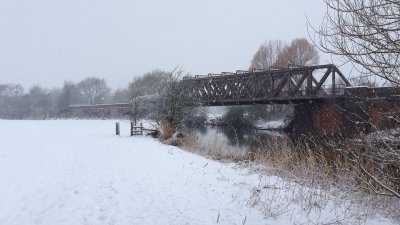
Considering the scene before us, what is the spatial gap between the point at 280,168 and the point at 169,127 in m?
15.3

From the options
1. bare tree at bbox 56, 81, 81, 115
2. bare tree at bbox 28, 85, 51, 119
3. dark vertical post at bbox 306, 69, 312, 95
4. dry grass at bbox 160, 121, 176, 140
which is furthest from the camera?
bare tree at bbox 28, 85, 51, 119

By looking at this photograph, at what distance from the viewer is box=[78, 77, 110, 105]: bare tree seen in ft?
422

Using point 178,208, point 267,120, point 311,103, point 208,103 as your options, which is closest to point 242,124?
point 267,120

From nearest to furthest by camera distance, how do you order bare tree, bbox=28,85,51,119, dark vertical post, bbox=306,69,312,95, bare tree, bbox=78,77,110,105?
dark vertical post, bbox=306,69,312,95
bare tree, bbox=28,85,51,119
bare tree, bbox=78,77,110,105

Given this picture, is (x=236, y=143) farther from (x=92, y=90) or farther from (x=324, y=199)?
(x=92, y=90)

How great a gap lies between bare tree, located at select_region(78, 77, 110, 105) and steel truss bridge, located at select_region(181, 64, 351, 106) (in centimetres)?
8437

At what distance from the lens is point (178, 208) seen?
24.0 ft

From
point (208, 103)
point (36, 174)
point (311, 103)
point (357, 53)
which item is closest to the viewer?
point (357, 53)

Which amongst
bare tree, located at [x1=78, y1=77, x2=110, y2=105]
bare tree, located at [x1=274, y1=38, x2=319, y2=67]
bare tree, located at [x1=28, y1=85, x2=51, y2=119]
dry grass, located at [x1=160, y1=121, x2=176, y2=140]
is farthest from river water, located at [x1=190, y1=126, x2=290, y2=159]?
bare tree, located at [x1=78, y1=77, x2=110, y2=105]

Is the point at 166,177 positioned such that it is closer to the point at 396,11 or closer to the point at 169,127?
the point at 396,11

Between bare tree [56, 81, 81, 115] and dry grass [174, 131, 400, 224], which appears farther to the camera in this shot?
bare tree [56, 81, 81, 115]

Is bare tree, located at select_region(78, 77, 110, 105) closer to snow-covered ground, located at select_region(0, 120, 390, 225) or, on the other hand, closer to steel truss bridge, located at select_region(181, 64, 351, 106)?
steel truss bridge, located at select_region(181, 64, 351, 106)

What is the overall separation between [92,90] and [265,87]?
9558 cm

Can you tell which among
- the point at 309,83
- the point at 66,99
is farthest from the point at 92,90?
the point at 309,83
